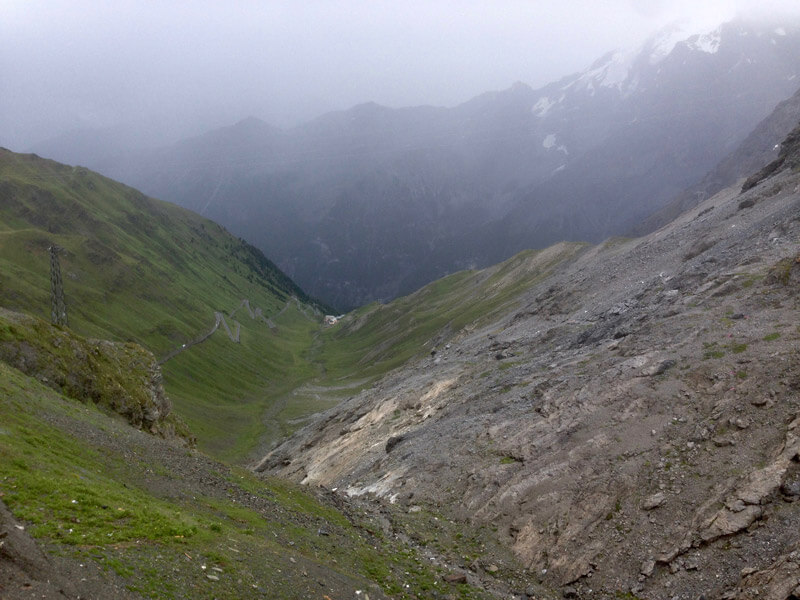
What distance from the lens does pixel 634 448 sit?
30.5 metres

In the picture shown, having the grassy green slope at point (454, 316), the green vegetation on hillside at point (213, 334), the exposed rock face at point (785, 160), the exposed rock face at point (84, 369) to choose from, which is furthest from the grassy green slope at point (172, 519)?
the exposed rock face at point (785, 160)

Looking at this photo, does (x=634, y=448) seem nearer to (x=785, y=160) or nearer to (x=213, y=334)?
(x=785, y=160)

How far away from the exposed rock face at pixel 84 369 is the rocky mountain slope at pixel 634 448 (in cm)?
1853

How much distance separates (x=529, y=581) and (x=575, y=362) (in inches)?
911

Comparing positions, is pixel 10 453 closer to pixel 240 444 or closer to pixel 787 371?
pixel 787 371

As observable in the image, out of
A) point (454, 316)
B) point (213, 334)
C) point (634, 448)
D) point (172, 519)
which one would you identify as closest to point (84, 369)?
point (172, 519)

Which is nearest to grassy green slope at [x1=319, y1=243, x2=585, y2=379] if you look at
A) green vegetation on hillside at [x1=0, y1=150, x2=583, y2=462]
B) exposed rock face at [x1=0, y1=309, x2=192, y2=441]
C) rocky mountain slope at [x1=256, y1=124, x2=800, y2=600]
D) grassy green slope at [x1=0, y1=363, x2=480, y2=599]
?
green vegetation on hillside at [x1=0, y1=150, x2=583, y2=462]

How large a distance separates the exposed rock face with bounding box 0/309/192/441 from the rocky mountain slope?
18.5m

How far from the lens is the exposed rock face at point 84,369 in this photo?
38344mm

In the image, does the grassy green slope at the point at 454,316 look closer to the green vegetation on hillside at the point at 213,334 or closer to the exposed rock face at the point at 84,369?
the green vegetation on hillside at the point at 213,334

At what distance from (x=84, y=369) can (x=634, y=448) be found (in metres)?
41.4

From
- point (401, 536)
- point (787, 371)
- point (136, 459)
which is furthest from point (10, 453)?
point (787, 371)

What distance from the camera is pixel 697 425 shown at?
29781 mm

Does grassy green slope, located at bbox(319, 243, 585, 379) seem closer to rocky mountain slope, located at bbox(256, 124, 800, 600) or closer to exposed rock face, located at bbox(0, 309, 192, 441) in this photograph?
rocky mountain slope, located at bbox(256, 124, 800, 600)
